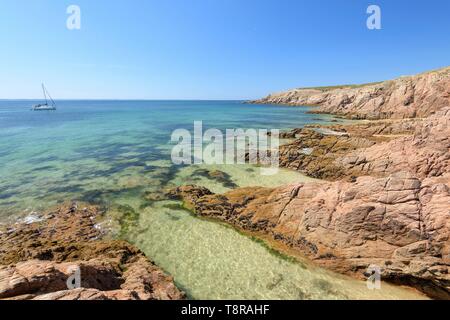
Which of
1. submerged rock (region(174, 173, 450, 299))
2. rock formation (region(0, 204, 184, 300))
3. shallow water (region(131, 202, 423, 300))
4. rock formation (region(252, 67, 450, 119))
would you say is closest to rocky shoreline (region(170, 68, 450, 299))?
submerged rock (region(174, 173, 450, 299))

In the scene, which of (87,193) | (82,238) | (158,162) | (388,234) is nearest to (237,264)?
(388,234)

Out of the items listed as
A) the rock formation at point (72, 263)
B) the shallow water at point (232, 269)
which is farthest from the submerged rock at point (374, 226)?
the rock formation at point (72, 263)

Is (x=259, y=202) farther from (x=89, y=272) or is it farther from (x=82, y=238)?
(x=82, y=238)

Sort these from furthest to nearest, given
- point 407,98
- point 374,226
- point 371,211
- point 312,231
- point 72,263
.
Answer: point 407,98
point 312,231
point 371,211
point 374,226
point 72,263

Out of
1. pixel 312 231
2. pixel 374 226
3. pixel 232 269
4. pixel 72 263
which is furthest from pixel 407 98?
pixel 72 263

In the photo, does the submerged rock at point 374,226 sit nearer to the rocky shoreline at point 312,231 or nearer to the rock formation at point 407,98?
the rocky shoreline at point 312,231

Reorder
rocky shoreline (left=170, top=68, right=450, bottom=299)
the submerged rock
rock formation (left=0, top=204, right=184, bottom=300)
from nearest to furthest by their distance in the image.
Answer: rock formation (left=0, top=204, right=184, bottom=300)
the submerged rock
rocky shoreline (left=170, top=68, right=450, bottom=299)

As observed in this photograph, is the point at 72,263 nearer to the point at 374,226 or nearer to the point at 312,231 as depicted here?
the point at 312,231

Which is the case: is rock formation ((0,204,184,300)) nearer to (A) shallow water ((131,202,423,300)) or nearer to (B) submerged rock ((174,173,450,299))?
(A) shallow water ((131,202,423,300))

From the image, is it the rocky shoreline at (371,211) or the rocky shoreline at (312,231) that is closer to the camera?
the rocky shoreline at (312,231)
